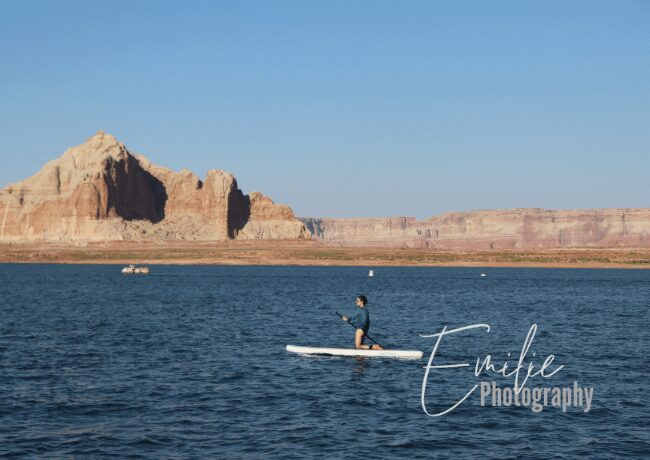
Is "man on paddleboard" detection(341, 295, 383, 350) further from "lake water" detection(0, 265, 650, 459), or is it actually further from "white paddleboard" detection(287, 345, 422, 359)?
"lake water" detection(0, 265, 650, 459)

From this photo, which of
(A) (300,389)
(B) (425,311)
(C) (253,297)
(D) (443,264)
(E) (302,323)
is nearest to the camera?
(A) (300,389)

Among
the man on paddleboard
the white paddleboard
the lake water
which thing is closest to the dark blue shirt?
the man on paddleboard

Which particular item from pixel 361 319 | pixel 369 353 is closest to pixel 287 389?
pixel 361 319

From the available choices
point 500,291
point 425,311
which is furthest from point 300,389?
point 500,291

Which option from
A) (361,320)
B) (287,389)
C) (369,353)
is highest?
(361,320)

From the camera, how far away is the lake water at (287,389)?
19875 millimetres

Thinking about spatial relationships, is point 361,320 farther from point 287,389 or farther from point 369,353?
point 287,389

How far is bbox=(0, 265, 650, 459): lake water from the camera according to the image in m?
19.9

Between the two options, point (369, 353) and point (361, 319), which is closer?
point (361, 319)

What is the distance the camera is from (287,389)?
87.9 ft

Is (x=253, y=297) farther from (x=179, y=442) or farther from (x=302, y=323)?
(x=179, y=442)

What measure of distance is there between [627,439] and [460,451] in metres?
4.57

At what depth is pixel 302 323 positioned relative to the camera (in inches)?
1973

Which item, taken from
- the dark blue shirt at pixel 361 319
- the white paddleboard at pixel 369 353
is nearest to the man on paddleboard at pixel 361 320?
the dark blue shirt at pixel 361 319
